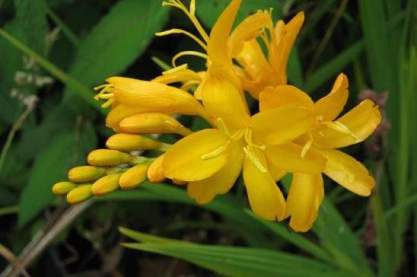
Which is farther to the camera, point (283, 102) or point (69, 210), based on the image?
point (69, 210)

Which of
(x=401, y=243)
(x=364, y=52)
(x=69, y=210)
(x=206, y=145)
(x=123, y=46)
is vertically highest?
(x=206, y=145)

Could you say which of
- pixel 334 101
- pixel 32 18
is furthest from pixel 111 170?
pixel 32 18

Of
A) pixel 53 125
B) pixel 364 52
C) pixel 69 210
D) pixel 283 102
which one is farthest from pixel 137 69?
pixel 283 102

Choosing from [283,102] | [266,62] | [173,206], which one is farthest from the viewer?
[173,206]

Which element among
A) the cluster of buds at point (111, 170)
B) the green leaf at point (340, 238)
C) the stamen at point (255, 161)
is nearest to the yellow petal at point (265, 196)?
the stamen at point (255, 161)

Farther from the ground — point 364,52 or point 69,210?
point 69,210

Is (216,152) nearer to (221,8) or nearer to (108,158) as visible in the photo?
(108,158)

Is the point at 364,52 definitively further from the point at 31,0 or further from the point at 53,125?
the point at 31,0
